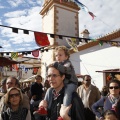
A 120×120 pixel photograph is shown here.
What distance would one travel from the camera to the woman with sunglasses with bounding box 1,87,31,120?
10.8 feet

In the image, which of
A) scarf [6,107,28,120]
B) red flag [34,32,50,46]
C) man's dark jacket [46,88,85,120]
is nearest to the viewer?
man's dark jacket [46,88,85,120]

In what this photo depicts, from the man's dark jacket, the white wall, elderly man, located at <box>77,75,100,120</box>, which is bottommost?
elderly man, located at <box>77,75,100,120</box>

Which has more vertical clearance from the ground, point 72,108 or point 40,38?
point 40,38

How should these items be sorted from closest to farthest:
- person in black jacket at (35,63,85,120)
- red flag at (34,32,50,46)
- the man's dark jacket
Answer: the man's dark jacket
person in black jacket at (35,63,85,120)
red flag at (34,32,50,46)

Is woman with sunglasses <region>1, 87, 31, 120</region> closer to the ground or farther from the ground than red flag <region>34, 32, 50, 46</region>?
closer to the ground

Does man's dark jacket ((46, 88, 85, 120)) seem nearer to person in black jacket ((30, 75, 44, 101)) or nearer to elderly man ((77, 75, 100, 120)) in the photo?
elderly man ((77, 75, 100, 120))

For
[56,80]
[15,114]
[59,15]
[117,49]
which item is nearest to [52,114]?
[56,80]

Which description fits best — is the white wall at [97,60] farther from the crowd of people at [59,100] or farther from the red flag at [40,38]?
the crowd of people at [59,100]

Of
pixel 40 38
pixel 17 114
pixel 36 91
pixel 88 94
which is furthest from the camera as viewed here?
pixel 40 38

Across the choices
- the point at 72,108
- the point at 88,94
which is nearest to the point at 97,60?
the point at 88,94

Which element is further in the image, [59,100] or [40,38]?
[40,38]

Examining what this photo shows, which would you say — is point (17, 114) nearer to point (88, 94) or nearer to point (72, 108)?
point (72, 108)

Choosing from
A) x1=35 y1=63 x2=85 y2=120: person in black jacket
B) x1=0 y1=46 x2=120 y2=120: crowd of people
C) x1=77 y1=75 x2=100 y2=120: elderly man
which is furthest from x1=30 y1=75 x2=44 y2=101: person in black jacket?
x1=35 y1=63 x2=85 y2=120: person in black jacket

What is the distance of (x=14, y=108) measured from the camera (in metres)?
3.34
